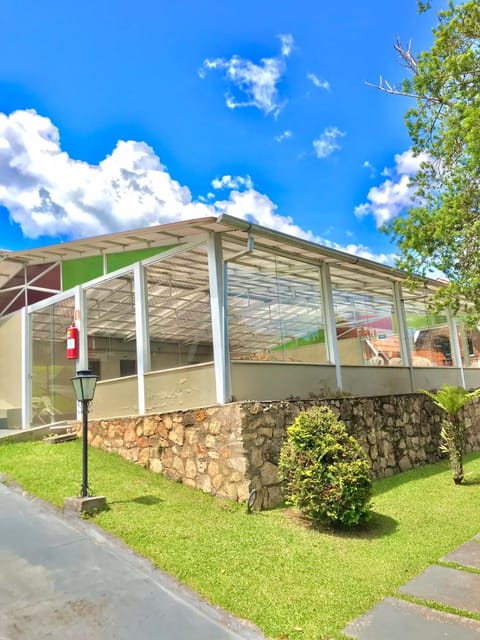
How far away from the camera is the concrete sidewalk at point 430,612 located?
3.56m

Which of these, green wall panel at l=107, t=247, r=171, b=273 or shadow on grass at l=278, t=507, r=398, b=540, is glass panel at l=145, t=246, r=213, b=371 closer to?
green wall panel at l=107, t=247, r=171, b=273

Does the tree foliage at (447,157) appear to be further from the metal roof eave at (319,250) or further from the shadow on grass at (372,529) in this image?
the shadow on grass at (372,529)

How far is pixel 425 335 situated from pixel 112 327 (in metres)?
8.84

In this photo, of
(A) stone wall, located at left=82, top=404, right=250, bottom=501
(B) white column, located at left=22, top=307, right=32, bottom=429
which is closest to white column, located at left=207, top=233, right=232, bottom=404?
(A) stone wall, located at left=82, top=404, right=250, bottom=501

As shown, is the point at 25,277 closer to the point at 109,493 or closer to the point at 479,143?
the point at 109,493

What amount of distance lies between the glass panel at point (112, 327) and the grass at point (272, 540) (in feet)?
7.75

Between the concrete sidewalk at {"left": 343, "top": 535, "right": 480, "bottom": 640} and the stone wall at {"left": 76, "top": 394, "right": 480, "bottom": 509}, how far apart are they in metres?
2.72

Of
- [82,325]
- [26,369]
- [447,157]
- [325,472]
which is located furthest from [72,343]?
[447,157]

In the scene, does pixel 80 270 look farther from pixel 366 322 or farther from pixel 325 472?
pixel 325 472

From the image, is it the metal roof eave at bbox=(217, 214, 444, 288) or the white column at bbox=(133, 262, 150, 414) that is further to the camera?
the white column at bbox=(133, 262, 150, 414)

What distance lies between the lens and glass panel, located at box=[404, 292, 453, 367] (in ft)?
41.5

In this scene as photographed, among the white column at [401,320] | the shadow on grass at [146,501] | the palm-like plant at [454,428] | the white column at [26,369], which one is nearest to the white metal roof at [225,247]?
the white column at [401,320]

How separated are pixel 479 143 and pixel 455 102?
1449 millimetres

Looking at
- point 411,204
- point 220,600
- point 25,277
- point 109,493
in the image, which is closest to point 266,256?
point 411,204
